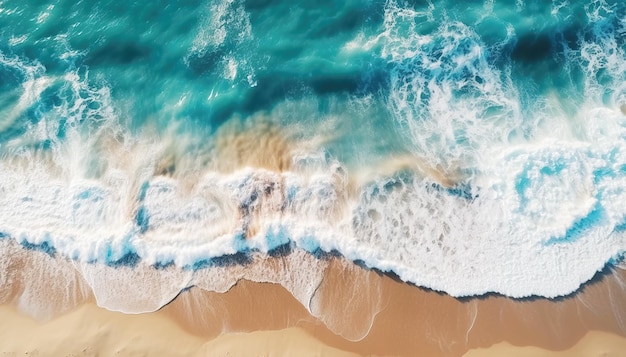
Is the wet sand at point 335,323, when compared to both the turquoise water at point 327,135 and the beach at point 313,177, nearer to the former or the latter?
the beach at point 313,177

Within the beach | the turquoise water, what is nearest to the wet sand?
the beach

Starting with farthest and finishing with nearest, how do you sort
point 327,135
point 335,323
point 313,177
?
point 327,135
point 313,177
point 335,323

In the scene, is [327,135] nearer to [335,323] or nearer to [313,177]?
[313,177]

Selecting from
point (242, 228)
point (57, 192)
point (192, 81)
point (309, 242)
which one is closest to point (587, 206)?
point (309, 242)

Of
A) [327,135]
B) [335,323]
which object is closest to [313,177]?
[327,135]

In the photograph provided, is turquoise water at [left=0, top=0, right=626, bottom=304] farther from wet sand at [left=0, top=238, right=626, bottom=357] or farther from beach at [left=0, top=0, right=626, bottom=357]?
wet sand at [left=0, top=238, right=626, bottom=357]

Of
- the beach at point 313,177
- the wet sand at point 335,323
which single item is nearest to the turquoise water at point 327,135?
the beach at point 313,177

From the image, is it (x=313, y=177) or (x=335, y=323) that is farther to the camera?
(x=313, y=177)
